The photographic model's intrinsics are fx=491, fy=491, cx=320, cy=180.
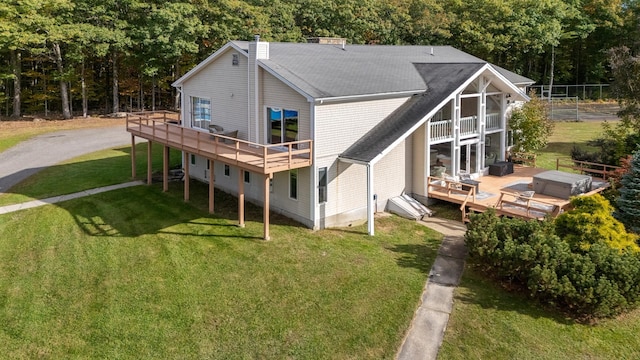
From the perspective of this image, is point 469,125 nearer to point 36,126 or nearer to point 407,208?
point 407,208

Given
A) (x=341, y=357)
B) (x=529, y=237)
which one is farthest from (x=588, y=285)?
(x=341, y=357)

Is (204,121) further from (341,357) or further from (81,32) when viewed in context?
(81,32)

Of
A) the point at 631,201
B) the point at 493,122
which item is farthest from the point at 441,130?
the point at 631,201

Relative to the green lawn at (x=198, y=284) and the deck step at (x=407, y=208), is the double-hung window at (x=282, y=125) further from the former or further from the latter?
the deck step at (x=407, y=208)

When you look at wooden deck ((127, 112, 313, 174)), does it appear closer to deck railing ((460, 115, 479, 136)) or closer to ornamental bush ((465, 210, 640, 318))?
ornamental bush ((465, 210, 640, 318))

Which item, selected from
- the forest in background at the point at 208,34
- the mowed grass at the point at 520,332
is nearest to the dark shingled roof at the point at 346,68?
the mowed grass at the point at 520,332

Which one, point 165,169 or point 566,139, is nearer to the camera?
point 165,169

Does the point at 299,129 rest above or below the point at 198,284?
Answer: above

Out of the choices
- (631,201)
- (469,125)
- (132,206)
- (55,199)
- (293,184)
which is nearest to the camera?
(631,201)
